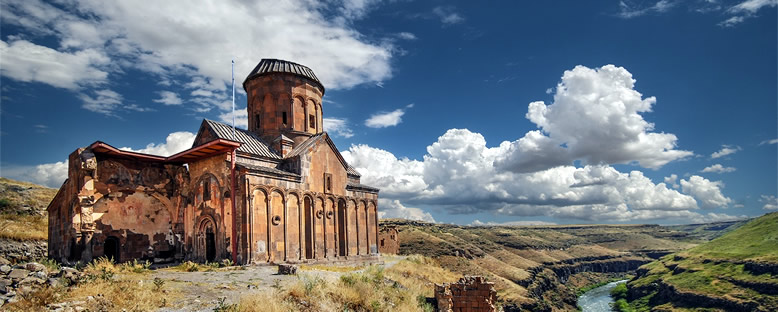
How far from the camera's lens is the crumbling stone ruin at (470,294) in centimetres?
1352

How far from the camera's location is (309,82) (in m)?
25.3

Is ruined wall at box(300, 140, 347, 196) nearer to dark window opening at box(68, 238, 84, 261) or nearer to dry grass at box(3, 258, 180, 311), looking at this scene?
dark window opening at box(68, 238, 84, 261)

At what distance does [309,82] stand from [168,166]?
8531 mm

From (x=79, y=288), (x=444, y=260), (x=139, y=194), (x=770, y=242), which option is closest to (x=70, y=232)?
(x=139, y=194)

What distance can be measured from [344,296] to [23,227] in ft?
78.0

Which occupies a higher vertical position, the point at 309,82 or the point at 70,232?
the point at 309,82

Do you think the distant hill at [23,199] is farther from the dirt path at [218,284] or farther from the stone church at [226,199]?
the dirt path at [218,284]

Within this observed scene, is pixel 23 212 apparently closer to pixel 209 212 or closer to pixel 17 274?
pixel 209 212

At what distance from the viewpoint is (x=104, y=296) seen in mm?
8789

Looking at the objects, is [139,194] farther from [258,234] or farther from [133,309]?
[133,309]

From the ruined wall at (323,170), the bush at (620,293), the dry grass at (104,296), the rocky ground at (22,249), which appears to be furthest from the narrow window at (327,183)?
the bush at (620,293)

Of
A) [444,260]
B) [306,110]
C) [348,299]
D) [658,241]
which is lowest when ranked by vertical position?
[658,241]

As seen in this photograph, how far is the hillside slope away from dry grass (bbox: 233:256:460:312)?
1913 centimetres

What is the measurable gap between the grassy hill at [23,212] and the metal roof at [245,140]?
39.9 feet
